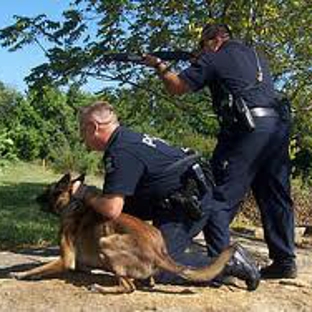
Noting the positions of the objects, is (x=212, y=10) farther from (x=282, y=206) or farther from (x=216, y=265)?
(x=216, y=265)

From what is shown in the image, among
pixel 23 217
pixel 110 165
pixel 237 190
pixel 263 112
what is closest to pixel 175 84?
pixel 263 112

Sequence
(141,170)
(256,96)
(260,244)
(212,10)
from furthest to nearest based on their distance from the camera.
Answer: (260,244) < (212,10) < (256,96) < (141,170)

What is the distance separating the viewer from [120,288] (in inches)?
229

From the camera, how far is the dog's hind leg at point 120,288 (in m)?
5.79

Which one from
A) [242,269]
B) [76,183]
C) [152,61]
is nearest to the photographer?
[242,269]

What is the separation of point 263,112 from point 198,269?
1240 mm

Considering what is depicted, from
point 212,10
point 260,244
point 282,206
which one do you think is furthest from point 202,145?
point 282,206

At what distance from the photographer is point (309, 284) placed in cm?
650

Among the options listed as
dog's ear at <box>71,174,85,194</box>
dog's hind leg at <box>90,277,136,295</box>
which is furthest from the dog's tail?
dog's ear at <box>71,174,85,194</box>

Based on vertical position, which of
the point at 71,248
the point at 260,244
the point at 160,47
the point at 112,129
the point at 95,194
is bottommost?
the point at 260,244

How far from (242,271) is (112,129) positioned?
137 centimetres

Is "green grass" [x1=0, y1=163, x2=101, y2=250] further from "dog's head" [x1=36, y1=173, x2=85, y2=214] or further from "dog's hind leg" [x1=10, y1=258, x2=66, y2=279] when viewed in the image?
"dog's head" [x1=36, y1=173, x2=85, y2=214]

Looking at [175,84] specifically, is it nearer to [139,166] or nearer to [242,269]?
[139,166]

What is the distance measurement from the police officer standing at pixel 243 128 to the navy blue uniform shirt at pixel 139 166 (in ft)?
1.38
